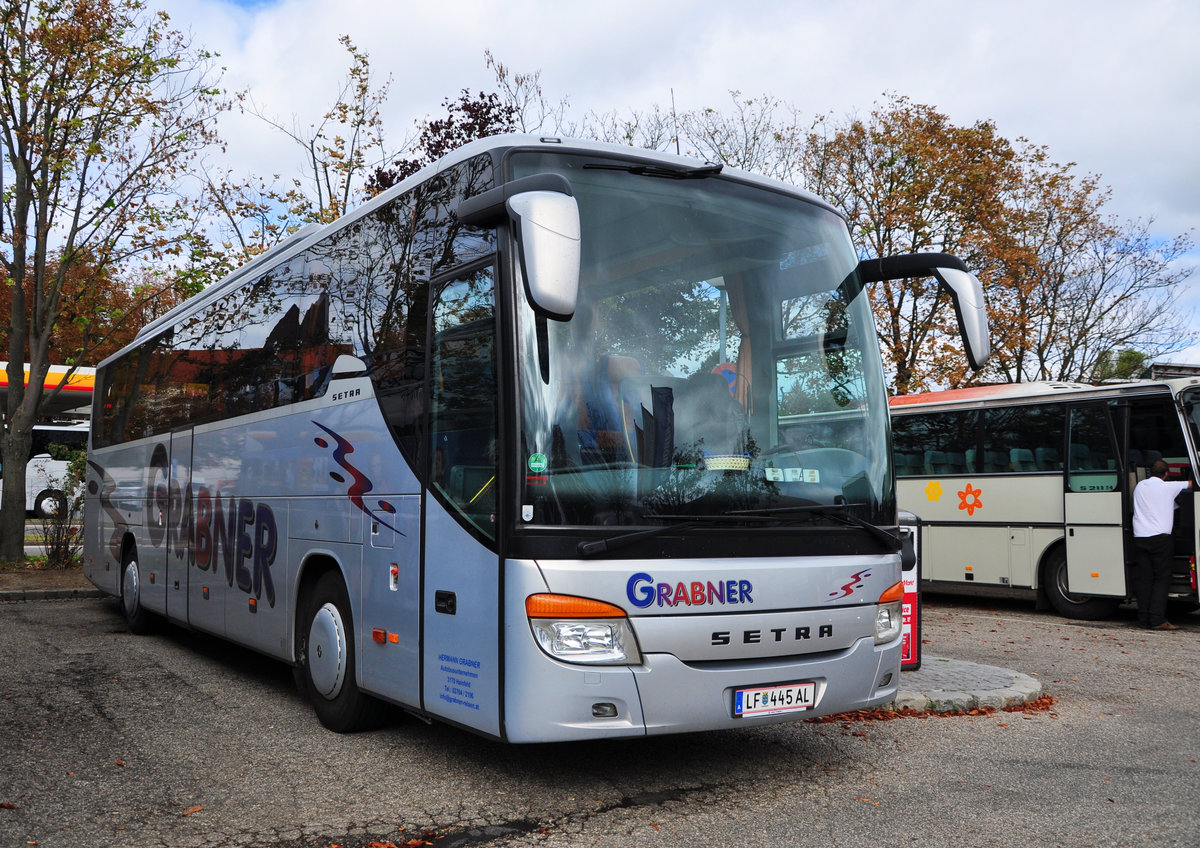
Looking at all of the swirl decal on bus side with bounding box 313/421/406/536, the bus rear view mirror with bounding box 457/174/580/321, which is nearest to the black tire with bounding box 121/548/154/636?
the swirl decal on bus side with bounding box 313/421/406/536

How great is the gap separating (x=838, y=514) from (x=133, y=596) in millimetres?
9141

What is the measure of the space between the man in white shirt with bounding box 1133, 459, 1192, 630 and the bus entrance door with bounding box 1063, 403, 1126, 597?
0.57 metres

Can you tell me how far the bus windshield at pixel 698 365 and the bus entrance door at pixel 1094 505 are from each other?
936cm

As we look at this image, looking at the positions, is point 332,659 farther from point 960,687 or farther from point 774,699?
point 960,687

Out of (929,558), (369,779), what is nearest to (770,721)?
(369,779)

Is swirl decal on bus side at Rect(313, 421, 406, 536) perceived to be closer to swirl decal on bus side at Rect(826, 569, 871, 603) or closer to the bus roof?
swirl decal on bus side at Rect(826, 569, 871, 603)

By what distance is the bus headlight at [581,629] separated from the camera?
4996 millimetres

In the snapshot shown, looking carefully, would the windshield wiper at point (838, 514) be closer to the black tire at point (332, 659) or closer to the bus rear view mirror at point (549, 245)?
the bus rear view mirror at point (549, 245)

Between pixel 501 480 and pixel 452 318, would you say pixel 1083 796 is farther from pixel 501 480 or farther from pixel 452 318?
pixel 452 318

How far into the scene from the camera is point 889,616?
6.07 m

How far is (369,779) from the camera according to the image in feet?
19.2

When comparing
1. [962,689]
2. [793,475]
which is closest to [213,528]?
[793,475]

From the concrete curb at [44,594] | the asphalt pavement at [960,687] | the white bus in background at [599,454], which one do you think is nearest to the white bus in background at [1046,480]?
the asphalt pavement at [960,687]

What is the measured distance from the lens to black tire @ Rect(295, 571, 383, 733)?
267 inches
